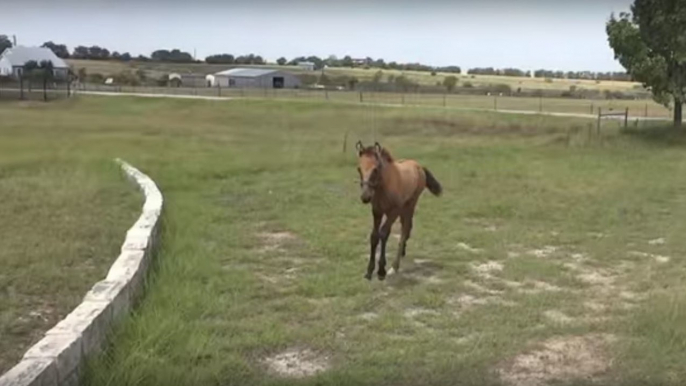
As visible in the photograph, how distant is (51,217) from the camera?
324 inches

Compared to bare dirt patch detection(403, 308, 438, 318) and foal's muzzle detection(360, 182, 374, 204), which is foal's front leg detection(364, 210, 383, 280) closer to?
foal's muzzle detection(360, 182, 374, 204)

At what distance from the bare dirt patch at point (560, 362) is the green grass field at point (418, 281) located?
0.02 metres

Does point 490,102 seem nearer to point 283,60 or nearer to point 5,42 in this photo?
point 283,60

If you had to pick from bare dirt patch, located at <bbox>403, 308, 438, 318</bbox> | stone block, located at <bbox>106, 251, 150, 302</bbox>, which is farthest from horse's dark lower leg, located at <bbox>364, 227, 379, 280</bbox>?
stone block, located at <bbox>106, 251, 150, 302</bbox>

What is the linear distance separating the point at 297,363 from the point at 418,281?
81.3 inches

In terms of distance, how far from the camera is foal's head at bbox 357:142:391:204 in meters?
5.45

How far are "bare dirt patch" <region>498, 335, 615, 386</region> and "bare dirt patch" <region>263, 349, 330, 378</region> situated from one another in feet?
3.08

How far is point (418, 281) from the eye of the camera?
5.88 metres

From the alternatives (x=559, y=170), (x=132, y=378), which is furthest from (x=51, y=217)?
(x=559, y=170)

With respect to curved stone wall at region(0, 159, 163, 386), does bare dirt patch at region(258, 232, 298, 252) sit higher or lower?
lower

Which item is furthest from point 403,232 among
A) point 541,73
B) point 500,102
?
point 500,102

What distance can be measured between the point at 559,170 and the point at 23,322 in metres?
11.7

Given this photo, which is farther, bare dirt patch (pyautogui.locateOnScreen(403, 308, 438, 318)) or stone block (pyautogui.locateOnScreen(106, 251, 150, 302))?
bare dirt patch (pyautogui.locateOnScreen(403, 308, 438, 318))

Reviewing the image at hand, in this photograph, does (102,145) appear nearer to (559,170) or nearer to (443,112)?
(559,170)
